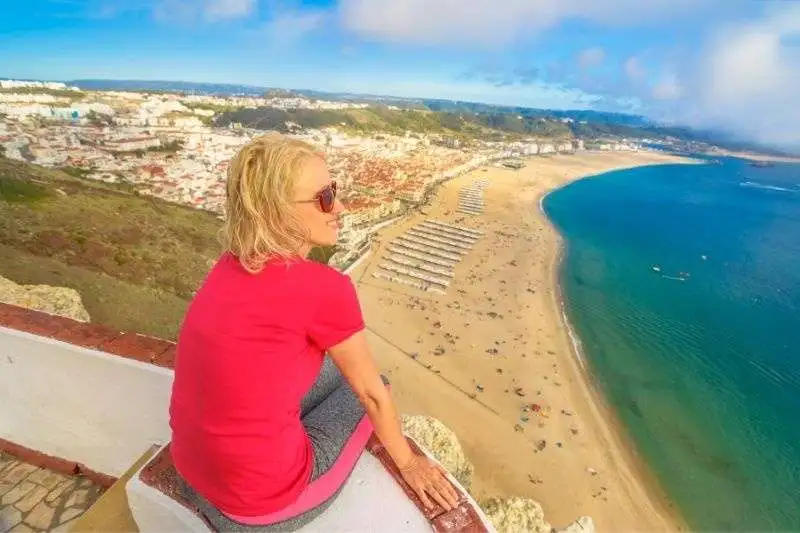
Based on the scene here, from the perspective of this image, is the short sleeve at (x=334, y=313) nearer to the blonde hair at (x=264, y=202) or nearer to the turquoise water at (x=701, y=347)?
the blonde hair at (x=264, y=202)

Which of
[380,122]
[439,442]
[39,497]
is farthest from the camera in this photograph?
A: [380,122]

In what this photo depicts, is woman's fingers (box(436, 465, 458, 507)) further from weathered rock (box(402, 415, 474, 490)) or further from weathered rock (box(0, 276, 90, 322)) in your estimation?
weathered rock (box(0, 276, 90, 322))

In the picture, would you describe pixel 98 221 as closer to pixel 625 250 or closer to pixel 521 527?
pixel 521 527

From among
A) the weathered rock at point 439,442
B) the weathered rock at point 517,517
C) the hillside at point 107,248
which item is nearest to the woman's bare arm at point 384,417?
the weathered rock at point 517,517

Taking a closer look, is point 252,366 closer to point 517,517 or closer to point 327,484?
point 327,484

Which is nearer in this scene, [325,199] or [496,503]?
[325,199]

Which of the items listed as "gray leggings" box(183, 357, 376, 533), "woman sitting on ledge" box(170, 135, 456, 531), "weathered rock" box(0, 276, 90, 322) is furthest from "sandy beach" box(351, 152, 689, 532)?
"woman sitting on ledge" box(170, 135, 456, 531)

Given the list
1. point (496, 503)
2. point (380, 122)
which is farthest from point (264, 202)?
point (380, 122)
